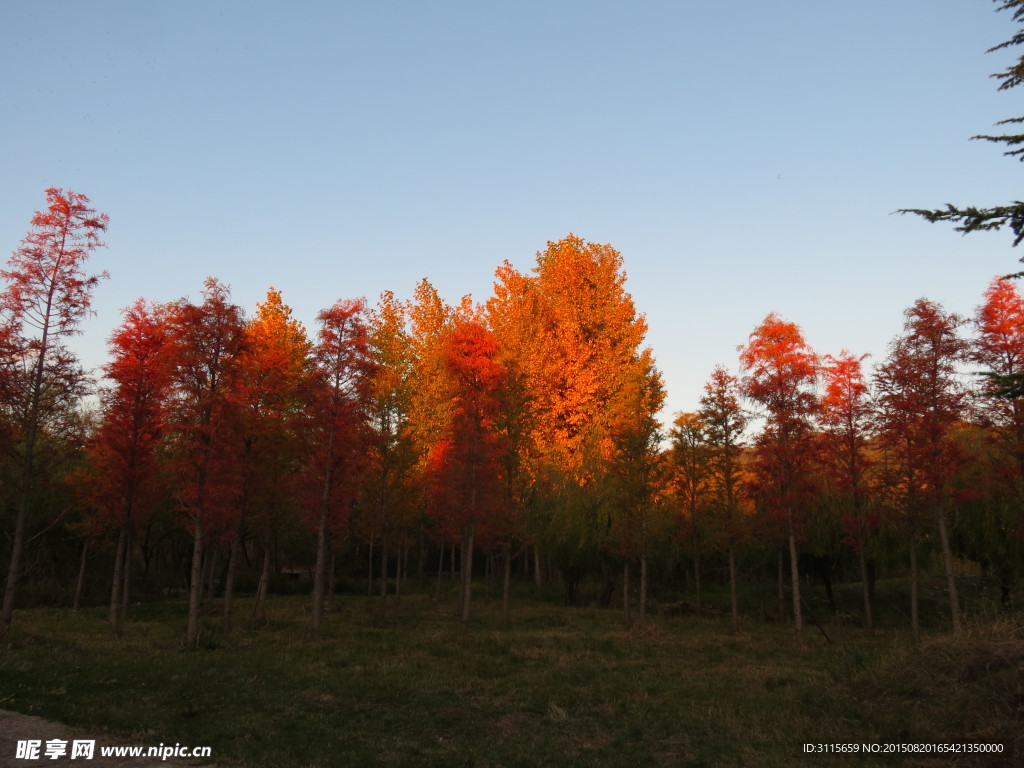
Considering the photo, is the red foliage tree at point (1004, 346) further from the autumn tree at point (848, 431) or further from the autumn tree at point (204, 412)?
the autumn tree at point (204, 412)

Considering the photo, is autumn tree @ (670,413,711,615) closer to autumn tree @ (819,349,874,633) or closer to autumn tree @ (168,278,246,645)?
autumn tree @ (819,349,874,633)

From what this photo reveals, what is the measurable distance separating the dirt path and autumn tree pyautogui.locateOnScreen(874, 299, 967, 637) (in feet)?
69.9

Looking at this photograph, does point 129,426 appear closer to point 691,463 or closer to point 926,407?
point 691,463

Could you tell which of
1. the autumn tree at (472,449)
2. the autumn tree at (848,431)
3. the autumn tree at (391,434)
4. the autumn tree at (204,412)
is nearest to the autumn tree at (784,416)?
the autumn tree at (848,431)

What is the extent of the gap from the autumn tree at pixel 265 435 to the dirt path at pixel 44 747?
1066 cm

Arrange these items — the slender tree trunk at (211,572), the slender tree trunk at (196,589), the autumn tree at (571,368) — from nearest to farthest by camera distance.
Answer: the slender tree trunk at (196,589)
the slender tree trunk at (211,572)
the autumn tree at (571,368)

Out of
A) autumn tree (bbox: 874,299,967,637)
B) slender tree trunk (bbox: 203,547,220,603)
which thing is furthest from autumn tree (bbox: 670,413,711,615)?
slender tree trunk (bbox: 203,547,220,603)

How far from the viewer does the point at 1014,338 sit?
68.6 feet

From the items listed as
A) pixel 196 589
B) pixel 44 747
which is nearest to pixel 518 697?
pixel 44 747

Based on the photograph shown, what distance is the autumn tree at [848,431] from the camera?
2452cm

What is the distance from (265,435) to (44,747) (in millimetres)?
15360

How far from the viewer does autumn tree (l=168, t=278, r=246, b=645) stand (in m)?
19.4

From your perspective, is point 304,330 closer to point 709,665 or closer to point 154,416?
point 154,416

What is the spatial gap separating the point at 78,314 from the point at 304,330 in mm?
11045
